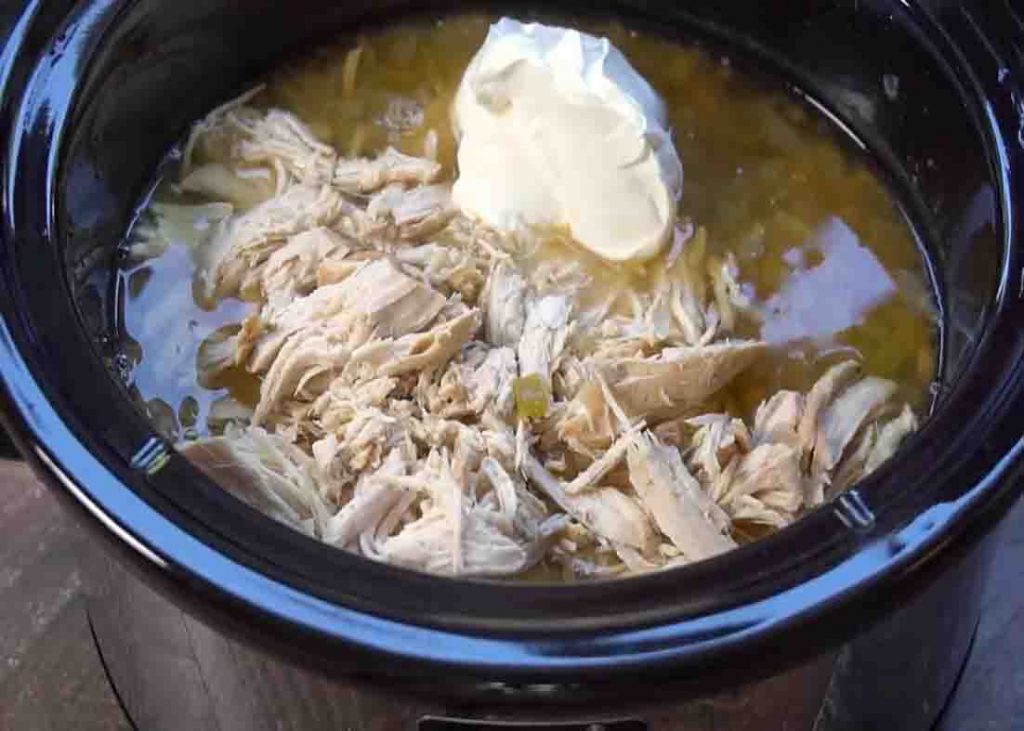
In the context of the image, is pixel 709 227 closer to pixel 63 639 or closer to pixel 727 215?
pixel 727 215

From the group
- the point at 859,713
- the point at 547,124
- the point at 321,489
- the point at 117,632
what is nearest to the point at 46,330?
the point at 321,489

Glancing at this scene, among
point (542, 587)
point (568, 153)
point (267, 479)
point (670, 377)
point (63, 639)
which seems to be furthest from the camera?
point (63, 639)

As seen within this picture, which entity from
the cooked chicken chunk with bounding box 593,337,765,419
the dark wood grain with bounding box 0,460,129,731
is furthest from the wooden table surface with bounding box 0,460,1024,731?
the cooked chicken chunk with bounding box 593,337,765,419

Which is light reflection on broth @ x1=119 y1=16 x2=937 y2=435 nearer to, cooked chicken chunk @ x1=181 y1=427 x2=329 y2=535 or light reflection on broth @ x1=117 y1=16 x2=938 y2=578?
light reflection on broth @ x1=117 y1=16 x2=938 y2=578

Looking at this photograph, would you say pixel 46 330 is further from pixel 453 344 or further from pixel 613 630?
pixel 613 630

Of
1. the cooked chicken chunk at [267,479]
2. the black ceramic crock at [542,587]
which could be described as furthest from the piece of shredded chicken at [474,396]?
the black ceramic crock at [542,587]

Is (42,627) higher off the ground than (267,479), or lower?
lower

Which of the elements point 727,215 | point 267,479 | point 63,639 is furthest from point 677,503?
point 63,639
